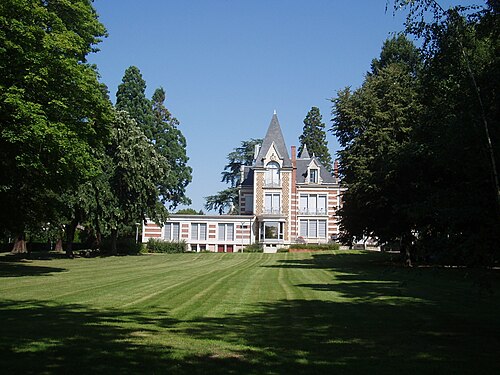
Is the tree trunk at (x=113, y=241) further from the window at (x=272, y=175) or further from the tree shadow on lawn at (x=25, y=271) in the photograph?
the window at (x=272, y=175)

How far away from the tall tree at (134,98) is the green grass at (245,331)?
1922 inches

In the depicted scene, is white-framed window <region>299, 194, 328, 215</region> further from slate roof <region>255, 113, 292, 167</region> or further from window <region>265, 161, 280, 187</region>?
slate roof <region>255, 113, 292, 167</region>

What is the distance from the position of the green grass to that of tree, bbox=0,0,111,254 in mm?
6828

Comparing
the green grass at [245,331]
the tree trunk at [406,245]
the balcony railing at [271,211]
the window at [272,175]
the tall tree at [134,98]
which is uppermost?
the tall tree at [134,98]

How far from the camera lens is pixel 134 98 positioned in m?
65.4

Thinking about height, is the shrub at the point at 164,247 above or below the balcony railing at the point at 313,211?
below

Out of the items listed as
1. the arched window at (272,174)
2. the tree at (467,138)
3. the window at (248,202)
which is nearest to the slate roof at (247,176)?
the window at (248,202)

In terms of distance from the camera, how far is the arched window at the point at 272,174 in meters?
64.1

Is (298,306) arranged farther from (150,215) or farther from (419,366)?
(150,215)

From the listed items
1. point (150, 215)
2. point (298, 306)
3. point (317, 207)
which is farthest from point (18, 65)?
point (317, 207)

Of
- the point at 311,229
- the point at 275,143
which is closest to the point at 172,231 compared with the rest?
the point at 275,143

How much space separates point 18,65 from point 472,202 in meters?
19.1

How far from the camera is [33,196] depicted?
91.5ft

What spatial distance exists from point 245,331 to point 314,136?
81571 mm
